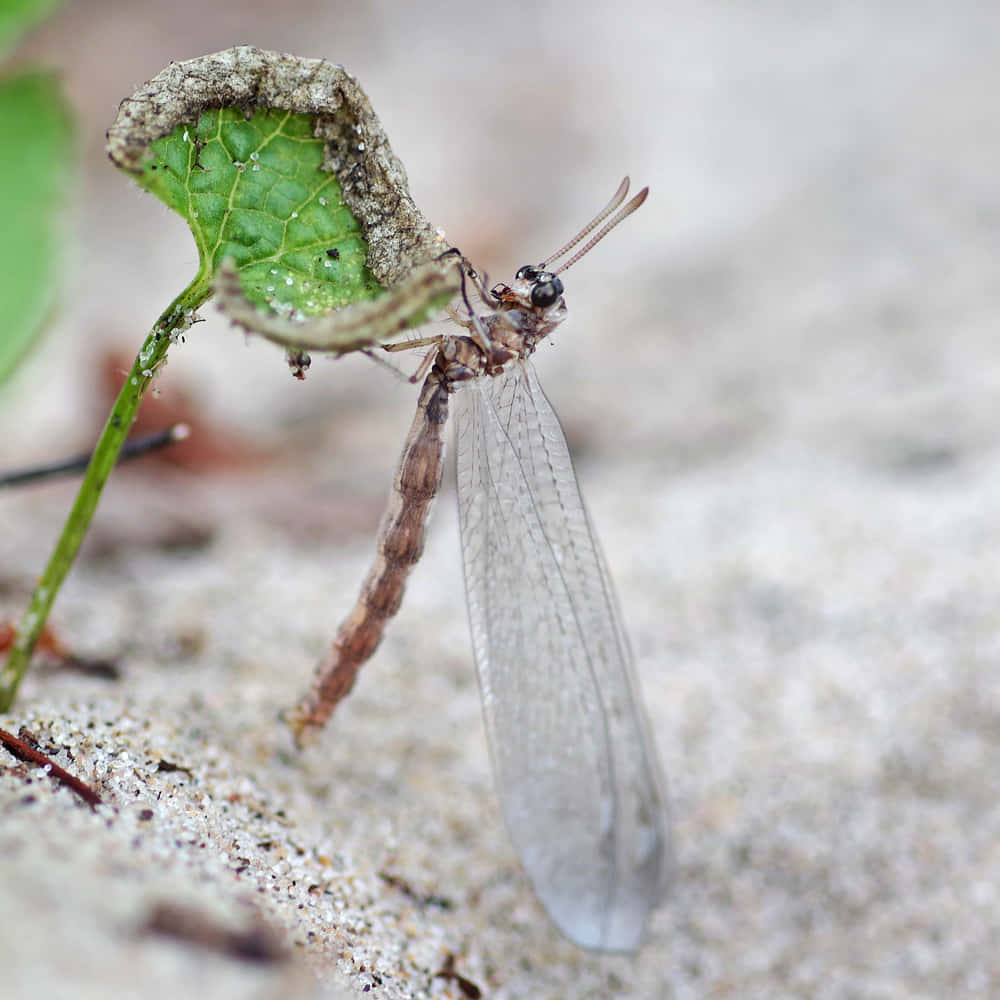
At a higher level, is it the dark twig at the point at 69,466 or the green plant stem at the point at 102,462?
the dark twig at the point at 69,466

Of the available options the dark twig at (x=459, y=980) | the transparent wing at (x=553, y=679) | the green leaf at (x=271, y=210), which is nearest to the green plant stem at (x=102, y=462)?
the green leaf at (x=271, y=210)

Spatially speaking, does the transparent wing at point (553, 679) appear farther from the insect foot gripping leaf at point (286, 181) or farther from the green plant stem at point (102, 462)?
the green plant stem at point (102, 462)

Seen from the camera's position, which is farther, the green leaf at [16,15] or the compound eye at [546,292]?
the green leaf at [16,15]

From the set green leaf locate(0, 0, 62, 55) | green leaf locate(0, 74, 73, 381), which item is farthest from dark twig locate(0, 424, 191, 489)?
green leaf locate(0, 0, 62, 55)

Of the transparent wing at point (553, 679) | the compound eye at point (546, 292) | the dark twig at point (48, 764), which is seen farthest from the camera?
the compound eye at point (546, 292)

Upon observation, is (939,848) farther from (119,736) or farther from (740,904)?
(119,736)

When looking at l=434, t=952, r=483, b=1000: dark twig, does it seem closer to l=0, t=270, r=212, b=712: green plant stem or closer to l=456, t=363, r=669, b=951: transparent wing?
l=456, t=363, r=669, b=951: transparent wing

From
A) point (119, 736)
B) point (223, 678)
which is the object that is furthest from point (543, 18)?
point (119, 736)
